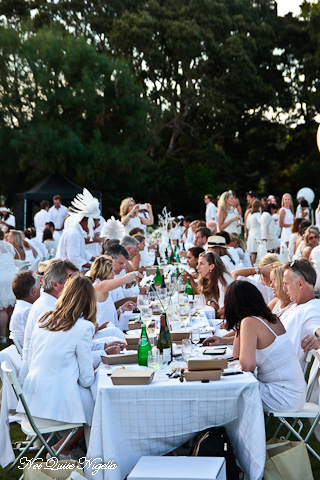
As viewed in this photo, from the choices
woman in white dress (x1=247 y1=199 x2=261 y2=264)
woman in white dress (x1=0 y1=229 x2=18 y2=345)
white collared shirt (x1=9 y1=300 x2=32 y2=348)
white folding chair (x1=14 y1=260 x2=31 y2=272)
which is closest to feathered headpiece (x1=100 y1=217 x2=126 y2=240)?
white folding chair (x1=14 y1=260 x2=31 y2=272)

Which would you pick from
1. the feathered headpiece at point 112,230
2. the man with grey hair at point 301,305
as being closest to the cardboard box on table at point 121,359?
the man with grey hair at point 301,305

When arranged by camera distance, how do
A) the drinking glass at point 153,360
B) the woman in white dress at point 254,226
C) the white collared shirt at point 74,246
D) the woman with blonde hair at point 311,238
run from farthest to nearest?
the woman in white dress at point 254,226, the woman with blonde hair at point 311,238, the white collared shirt at point 74,246, the drinking glass at point 153,360

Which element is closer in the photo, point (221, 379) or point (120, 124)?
point (221, 379)

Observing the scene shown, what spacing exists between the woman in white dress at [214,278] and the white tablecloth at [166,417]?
2.76 meters

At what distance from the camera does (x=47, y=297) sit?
4574 mm

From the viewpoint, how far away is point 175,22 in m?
27.5

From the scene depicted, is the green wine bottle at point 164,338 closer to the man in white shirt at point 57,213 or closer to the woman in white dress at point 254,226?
the woman in white dress at point 254,226

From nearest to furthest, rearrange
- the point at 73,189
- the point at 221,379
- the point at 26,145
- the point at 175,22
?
the point at 221,379 < the point at 73,189 < the point at 26,145 < the point at 175,22

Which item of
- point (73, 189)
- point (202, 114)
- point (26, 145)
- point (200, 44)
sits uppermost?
point (200, 44)

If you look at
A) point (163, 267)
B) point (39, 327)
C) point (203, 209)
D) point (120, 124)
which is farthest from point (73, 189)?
point (39, 327)

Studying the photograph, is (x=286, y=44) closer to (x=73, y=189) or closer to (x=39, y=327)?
(x=73, y=189)

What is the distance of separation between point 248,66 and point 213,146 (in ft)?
12.1

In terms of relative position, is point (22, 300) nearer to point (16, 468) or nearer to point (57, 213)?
point (16, 468)

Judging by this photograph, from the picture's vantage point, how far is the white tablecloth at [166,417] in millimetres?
3645
